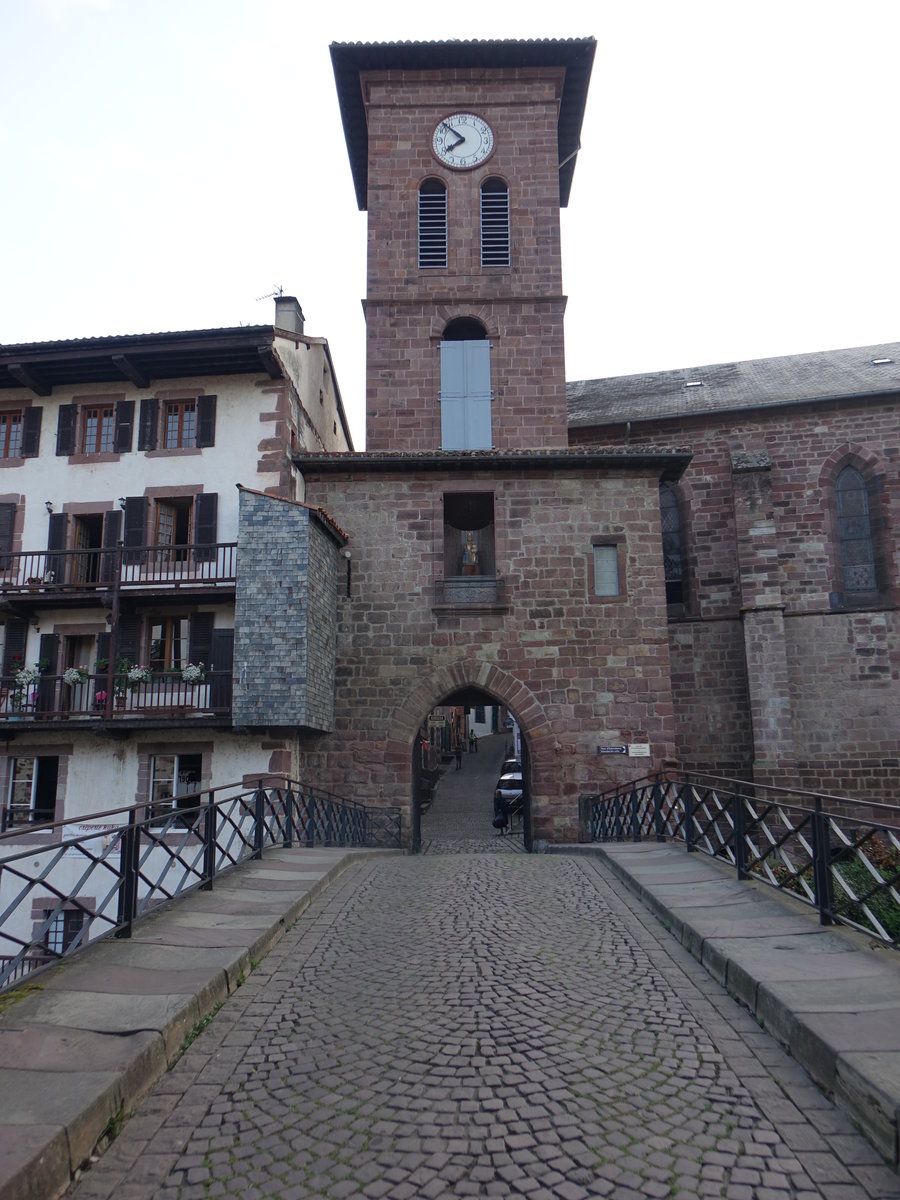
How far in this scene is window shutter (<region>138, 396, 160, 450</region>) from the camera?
57.6 ft

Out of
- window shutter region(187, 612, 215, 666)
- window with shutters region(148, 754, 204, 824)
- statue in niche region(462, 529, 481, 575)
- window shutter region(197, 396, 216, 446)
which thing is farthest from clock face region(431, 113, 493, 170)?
window with shutters region(148, 754, 204, 824)

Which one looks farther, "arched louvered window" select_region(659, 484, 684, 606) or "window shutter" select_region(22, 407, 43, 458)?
"arched louvered window" select_region(659, 484, 684, 606)

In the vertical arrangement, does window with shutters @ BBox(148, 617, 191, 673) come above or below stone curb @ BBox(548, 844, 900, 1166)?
above

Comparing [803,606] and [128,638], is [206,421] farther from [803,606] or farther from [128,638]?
[803,606]

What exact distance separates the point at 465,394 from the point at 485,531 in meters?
2.97

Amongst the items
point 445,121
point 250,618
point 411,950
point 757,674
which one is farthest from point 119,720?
point 445,121

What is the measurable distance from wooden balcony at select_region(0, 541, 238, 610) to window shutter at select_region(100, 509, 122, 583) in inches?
0.8

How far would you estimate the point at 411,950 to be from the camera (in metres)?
6.77

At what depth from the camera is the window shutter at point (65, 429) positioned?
58.4 ft

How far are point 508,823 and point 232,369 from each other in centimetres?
1323

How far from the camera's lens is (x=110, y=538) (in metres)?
17.2

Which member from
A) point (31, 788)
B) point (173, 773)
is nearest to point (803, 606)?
point (173, 773)

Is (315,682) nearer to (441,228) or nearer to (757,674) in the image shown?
(757,674)

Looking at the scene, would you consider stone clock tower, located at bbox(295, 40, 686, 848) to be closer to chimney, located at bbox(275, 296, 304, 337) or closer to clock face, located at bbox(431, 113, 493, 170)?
clock face, located at bbox(431, 113, 493, 170)
